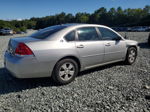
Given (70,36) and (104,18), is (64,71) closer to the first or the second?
(70,36)

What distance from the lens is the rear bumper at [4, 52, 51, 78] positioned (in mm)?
3289

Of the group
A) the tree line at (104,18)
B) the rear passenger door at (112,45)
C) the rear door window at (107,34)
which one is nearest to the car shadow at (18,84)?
the rear passenger door at (112,45)

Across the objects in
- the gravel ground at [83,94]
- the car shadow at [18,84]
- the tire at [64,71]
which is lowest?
the gravel ground at [83,94]

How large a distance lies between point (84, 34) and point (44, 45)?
1.23 meters

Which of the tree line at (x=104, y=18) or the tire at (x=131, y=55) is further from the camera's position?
the tree line at (x=104, y=18)

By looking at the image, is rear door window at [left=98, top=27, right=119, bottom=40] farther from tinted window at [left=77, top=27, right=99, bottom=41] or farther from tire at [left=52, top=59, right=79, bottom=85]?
tire at [left=52, top=59, right=79, bottom=85]

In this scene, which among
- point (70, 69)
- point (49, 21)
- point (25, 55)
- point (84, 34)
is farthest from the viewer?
point (49, 21)

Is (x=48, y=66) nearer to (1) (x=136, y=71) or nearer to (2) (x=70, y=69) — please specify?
(2) (x=70, y=69)

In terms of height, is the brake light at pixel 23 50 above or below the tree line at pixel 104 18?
below

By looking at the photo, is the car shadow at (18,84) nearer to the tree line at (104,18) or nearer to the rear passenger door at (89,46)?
the rear passenger door at (89,46)

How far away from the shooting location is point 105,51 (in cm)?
454

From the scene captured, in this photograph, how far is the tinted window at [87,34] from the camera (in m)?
4.07

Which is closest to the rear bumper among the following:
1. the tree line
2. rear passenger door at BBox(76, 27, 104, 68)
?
rear passenger door at BBox(76, 27, 104, 68)

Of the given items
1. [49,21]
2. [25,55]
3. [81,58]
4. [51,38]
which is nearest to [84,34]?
[81,58]
